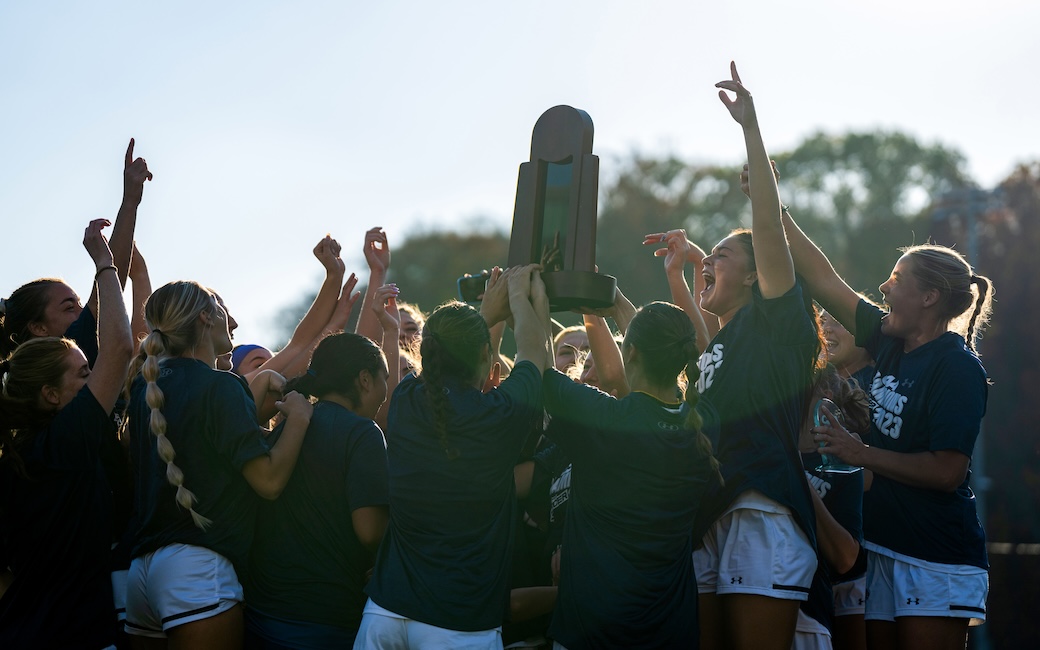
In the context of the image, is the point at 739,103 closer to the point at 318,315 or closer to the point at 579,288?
the point at 579,288

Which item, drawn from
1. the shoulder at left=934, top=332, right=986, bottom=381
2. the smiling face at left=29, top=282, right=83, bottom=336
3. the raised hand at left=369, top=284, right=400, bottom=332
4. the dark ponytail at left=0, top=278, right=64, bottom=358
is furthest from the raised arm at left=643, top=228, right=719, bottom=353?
the dark ponytail at left=0, top=278, right=64, bottom=358

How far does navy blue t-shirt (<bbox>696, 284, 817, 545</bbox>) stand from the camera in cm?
407

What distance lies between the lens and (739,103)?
409 cm

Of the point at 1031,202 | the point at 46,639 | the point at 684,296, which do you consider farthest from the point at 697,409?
the point at 1031,202

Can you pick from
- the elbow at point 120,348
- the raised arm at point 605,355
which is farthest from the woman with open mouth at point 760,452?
the elbow at point 120,348

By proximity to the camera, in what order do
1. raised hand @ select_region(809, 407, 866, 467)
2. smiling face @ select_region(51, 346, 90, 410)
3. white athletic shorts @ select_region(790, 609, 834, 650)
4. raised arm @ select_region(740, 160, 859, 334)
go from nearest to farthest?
raised hand @ select_region(809, 407, 866, 467) → smiling face @ select_region(51, 346, 90, 410) → white athletic shorts @ select_region(790, 609, 834, 650) → raised arm @ select_region(740, 160, 859, 334)

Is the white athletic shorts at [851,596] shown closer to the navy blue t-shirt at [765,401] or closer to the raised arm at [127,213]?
the navy blue t-shirt at [765,401]

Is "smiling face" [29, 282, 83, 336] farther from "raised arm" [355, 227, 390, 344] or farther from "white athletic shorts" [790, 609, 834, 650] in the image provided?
"white athletic shorts" [790, 609, 834, 650]

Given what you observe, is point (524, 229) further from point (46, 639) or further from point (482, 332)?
point (46, 639)

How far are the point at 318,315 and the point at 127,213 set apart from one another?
1.13 metres

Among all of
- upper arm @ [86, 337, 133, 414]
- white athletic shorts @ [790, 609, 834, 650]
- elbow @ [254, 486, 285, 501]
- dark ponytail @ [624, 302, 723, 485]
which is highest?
dark ponytail @ [624, 302, 723, 485]

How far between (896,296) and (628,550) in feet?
5.84

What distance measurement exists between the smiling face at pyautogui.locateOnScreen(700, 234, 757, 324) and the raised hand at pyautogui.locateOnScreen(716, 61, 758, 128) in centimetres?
60

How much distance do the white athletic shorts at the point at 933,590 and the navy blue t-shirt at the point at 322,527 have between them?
2.27 m
